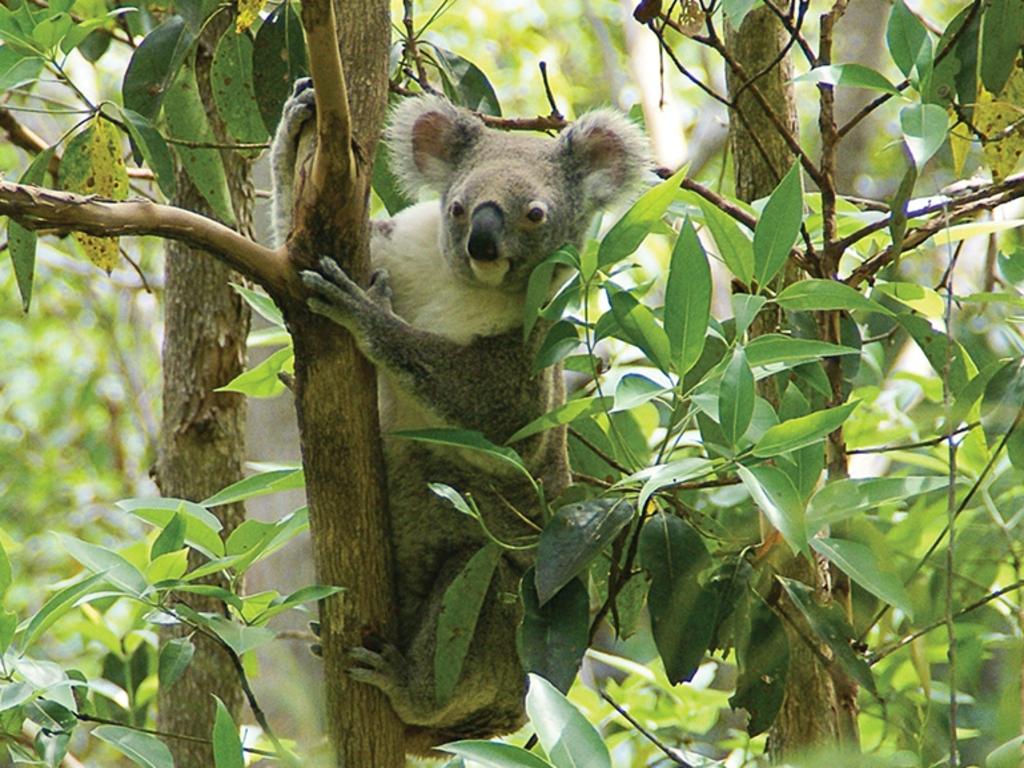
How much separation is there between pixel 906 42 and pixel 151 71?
1351 millimetres

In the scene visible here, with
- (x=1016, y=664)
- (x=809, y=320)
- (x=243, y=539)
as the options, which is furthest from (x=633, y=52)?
(x=1016, y=664)

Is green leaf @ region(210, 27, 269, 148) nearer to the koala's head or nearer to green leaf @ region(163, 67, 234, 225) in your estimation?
green leaf @ region(163, 67, 234, 225)

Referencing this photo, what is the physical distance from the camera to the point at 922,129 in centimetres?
180

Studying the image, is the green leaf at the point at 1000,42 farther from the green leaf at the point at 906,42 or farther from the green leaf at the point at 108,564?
the green leaf at the point at 108,564

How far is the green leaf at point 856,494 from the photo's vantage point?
1.81m

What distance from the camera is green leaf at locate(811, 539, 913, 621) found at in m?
1.79

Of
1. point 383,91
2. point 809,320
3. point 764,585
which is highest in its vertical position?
point 383,91

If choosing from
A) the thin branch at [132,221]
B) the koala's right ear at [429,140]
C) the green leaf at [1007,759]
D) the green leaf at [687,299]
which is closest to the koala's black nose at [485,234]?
the koala's right ear at [429,140]

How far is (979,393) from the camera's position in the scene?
196cm

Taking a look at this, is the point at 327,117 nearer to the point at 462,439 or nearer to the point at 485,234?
the point at 462,439

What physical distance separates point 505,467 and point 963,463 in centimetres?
97

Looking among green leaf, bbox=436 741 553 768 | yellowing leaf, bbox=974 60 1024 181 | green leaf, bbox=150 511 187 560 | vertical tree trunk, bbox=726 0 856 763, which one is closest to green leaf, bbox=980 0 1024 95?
yellowing leaf, bbox=974 60 1024 181

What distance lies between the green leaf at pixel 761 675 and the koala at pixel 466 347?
65 cm

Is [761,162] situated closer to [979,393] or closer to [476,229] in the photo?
[476,229]
